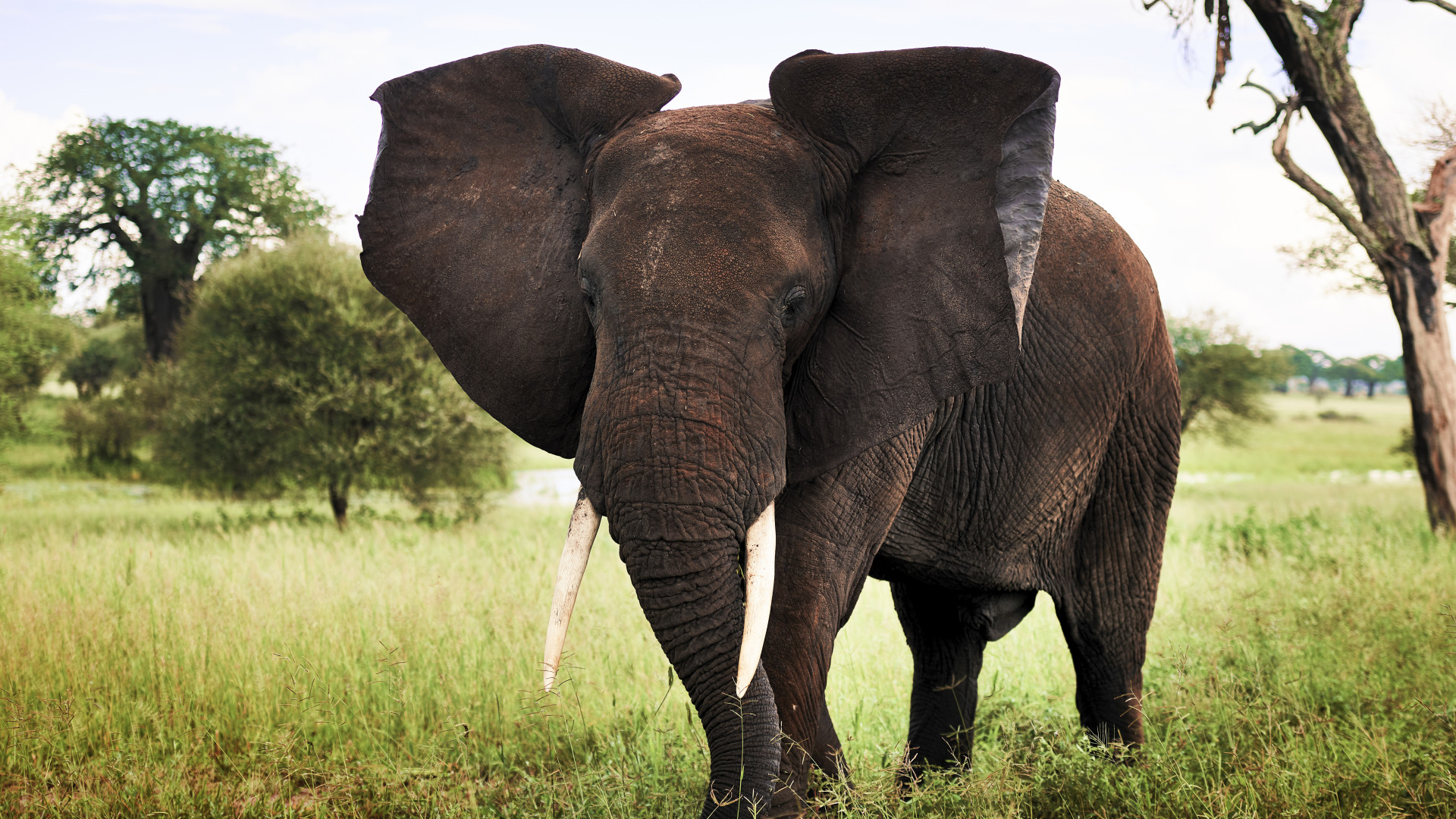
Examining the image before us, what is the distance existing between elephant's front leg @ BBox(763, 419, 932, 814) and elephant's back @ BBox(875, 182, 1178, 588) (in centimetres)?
60

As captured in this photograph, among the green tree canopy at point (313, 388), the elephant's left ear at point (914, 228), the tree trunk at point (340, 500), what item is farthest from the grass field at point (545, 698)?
the tree trunk at point (340, 500)

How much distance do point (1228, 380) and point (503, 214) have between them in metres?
33.5

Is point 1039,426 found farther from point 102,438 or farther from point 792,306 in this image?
point 102,438

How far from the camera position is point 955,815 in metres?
3.63

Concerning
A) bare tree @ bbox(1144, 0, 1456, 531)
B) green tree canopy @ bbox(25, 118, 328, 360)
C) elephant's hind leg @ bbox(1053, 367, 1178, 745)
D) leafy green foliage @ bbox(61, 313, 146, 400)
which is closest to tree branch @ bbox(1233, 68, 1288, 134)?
Answer: bare tree @ bbox(1144, 0, 1456, 531)

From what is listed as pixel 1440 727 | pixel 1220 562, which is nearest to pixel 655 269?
pixel 1440 727

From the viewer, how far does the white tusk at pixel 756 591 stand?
8.71ft

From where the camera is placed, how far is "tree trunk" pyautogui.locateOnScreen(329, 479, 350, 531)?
48.0 ft

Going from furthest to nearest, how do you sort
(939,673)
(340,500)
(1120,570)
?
(340,500)
(939,673)
(1120,570)

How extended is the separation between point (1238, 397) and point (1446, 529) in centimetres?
2231

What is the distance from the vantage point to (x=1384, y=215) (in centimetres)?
1143

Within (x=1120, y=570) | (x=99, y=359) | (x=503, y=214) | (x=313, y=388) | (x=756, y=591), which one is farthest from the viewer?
(x=99, y=359)

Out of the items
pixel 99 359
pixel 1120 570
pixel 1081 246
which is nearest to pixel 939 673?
pixel 1120 570

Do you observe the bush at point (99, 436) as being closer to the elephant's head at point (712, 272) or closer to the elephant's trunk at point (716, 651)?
the elephant's head at point (712, 272)
